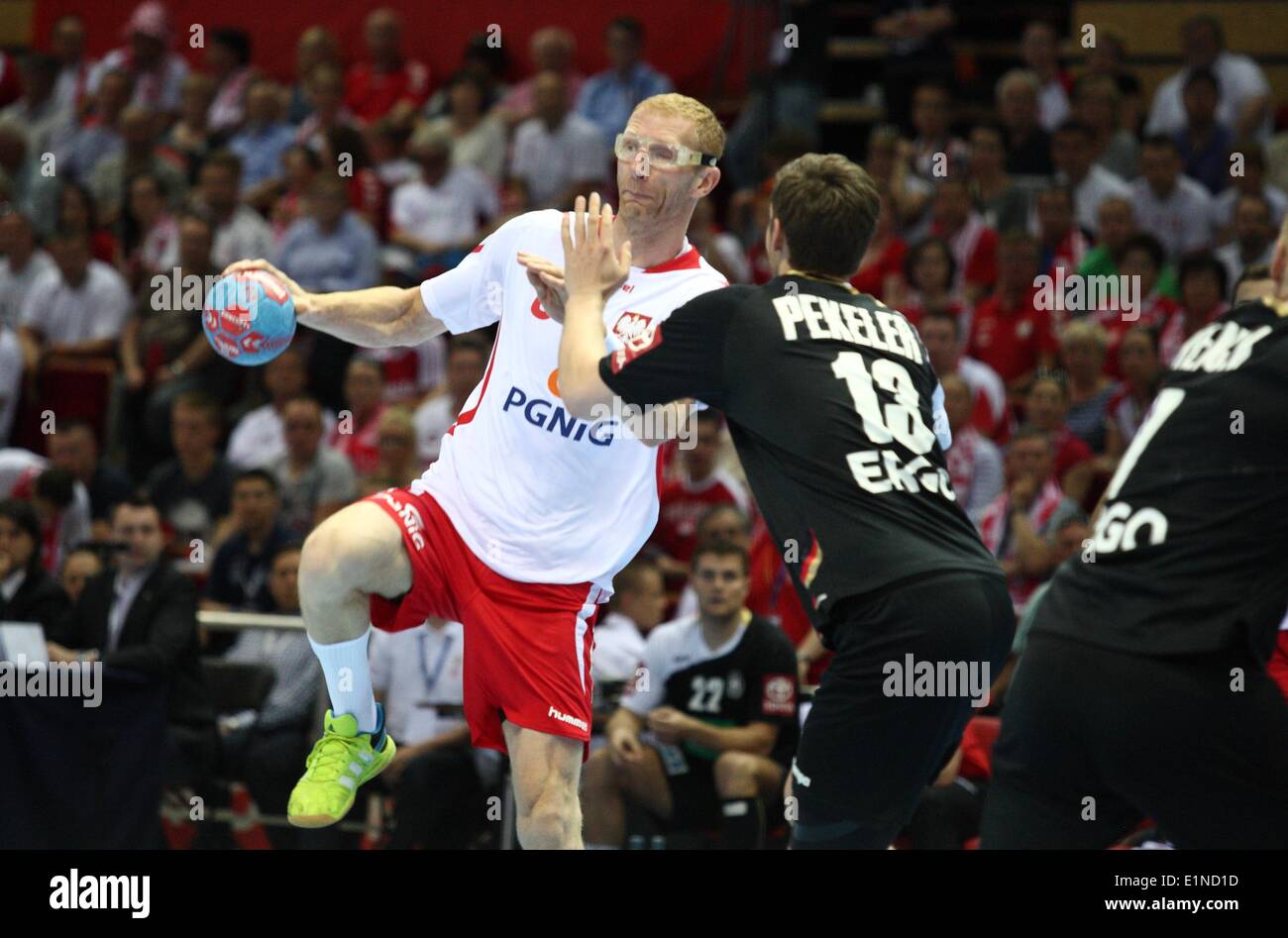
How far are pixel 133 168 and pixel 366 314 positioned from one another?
11210mm

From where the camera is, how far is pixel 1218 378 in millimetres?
4570

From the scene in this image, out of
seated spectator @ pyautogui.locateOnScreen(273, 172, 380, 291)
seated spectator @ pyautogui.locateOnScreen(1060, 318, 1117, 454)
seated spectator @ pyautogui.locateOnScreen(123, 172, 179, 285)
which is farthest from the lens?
seated spectator @ pyautogui.locateOnScreen(123, 172, 179, 285)

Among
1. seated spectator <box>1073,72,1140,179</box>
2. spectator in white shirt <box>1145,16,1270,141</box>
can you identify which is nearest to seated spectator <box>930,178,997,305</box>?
seated spectator <box>1073,72,1140,179</box>

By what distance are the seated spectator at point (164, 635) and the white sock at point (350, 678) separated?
3.92 meters

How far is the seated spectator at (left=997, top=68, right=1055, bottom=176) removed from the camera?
1417 cm

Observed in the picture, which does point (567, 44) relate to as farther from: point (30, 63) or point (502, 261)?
point (502, 261)

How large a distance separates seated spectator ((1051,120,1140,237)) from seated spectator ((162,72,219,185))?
788 cm

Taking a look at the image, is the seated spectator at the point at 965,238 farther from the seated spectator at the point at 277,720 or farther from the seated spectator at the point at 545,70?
the seated spectator at the point at 277,720

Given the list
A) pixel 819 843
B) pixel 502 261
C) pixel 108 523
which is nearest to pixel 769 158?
pixel 108 523

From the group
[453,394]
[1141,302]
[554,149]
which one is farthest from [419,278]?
[1141,302]

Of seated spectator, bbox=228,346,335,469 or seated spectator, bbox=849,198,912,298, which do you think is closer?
seated spectator, bbox=228,346,335,469

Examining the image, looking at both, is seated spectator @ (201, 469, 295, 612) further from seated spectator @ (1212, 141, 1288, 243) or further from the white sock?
seated spectator @ (1212, 141, 1288, 243)

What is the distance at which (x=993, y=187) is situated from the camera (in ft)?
45.1

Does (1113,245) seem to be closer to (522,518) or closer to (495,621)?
(522,518)
